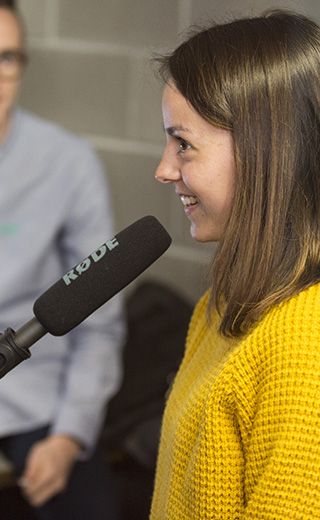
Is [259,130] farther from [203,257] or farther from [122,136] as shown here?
[122,136]

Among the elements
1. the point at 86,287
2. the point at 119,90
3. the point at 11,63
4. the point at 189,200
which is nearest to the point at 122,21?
the point at 119,90

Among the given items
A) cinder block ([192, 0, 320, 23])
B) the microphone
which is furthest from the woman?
cinder block ([192, 0, 320, 23])

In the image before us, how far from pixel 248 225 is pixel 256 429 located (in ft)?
0.66

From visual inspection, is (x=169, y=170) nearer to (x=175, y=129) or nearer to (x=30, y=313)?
(x=175, y=129)

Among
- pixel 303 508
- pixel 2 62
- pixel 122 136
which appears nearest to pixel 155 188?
pixel 122 136

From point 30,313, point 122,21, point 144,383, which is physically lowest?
point 144,383

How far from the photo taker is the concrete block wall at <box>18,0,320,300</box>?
235 centimetres

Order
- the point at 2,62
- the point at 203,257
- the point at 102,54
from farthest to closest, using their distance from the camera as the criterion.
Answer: the point at 102,54, the point at 203,257, the point at 2,62

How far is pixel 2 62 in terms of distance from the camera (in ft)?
6.66

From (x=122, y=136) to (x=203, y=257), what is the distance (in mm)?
379

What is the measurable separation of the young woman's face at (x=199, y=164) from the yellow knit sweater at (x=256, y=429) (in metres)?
0.12

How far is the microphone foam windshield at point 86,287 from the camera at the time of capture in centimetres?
99

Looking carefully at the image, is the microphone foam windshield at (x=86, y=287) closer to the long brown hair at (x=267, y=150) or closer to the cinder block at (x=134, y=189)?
the long brown hair at (x=267, y=150)

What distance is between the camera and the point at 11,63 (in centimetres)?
204
